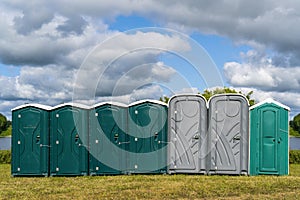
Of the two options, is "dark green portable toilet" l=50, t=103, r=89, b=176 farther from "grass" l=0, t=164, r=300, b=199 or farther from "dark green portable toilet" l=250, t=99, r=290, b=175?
"dark green portable toilet" l=250, t=99, r=290, b=175

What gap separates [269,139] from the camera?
37.1 ft

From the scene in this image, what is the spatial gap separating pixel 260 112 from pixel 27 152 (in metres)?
5.88

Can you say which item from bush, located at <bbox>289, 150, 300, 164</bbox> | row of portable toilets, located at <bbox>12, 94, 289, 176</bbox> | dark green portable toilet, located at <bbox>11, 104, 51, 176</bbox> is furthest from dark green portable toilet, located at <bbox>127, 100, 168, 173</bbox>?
bush, located at <bbox>289, 150, 300, 164</bbox>

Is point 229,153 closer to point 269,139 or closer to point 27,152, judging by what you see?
point 269,139

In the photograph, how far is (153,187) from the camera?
30.7 ft

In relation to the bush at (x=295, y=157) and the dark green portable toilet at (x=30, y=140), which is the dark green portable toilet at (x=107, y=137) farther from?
the bush at (x=295, y=157)

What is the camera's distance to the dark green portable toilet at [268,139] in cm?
1125

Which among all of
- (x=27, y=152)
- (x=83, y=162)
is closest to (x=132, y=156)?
(x=83, y=162)

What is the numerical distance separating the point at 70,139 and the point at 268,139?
4.87 metres

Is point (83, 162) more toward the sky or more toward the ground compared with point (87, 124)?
more toward the ground

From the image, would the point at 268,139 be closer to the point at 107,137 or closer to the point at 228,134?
the point at 228,134

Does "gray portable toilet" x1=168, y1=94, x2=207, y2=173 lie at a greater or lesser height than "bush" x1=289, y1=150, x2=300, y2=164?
greater

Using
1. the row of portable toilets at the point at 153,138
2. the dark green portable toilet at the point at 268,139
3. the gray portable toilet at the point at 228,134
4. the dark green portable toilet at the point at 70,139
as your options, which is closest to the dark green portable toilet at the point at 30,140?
the row of portable toilets at the point at 153,138

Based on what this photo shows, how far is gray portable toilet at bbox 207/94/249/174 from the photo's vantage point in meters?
11.2
